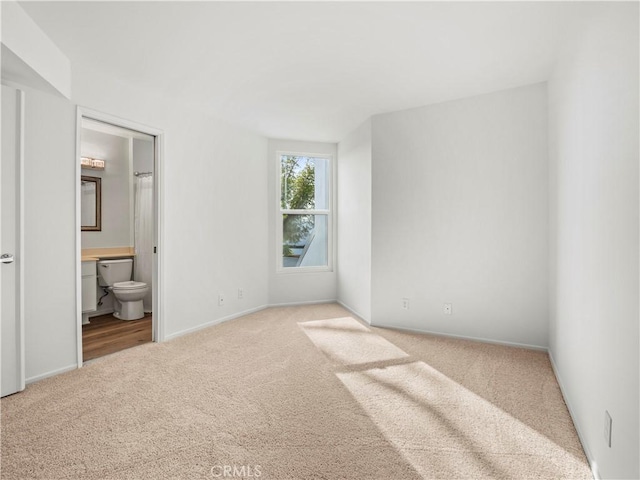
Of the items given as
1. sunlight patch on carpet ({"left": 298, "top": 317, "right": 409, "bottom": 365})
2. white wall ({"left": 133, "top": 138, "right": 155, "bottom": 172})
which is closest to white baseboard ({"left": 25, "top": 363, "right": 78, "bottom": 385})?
sunlight patch on carpet ({"left": 298, "top": 317, "right": 409, "bottom": 365})

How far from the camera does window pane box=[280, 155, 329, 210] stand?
520cm

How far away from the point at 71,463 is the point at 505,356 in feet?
10.4

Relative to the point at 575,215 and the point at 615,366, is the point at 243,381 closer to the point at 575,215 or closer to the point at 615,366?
the point at 615,366

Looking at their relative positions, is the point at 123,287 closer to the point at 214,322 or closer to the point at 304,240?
the point at 214,322

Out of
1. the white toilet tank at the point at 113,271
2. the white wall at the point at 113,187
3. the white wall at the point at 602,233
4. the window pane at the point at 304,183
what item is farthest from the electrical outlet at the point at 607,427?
the white wall at the point at 113,187

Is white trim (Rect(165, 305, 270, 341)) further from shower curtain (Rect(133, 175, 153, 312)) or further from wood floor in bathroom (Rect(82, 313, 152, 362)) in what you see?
shower curtain (Rect(133, 175, 153, 312))

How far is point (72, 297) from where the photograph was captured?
2873mm

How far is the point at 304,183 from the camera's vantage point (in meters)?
5.26

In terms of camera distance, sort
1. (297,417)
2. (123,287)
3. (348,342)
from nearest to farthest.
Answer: (297,417), (348,342), (123,287)

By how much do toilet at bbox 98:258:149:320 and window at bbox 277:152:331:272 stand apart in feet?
6.21

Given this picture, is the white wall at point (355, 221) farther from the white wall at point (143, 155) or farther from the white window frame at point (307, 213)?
the white wall at point (143, 155)

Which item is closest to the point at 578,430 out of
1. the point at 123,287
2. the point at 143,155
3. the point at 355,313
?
the point at 355,313

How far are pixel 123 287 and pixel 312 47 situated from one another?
3679 millimetres

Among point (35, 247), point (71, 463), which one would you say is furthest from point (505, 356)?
point (35, 247)
